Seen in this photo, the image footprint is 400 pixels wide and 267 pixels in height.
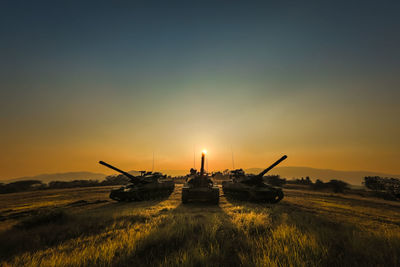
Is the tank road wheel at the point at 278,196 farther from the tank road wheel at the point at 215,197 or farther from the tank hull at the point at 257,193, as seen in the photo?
the tank road wheel at the point at 215,197

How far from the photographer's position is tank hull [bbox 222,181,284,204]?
10008 mm

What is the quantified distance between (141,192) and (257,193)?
8.78 metres

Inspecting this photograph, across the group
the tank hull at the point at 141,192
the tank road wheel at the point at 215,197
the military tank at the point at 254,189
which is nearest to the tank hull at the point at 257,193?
the military tank at the point at 254,189

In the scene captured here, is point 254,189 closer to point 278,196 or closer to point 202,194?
point 278,196

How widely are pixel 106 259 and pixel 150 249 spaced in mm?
857

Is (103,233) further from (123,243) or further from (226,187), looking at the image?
(226,187)

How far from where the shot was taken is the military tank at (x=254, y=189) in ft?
33.0

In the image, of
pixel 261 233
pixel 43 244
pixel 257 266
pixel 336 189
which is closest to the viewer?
pixel 257 266

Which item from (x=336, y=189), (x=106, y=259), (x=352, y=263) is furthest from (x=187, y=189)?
(x=336, y=189)

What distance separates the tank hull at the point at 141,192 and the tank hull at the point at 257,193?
21.5 feet

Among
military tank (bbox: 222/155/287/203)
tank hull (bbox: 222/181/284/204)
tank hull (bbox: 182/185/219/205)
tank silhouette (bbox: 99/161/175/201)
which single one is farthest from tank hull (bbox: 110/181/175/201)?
tank hull (bbox: 222/181/284/204)

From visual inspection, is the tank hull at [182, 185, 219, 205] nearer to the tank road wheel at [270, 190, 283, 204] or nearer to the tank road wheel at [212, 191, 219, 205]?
the tank road wheel at [212, 191, 219, 205]

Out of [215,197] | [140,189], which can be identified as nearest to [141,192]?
[140,189]

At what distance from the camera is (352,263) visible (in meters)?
2.44
